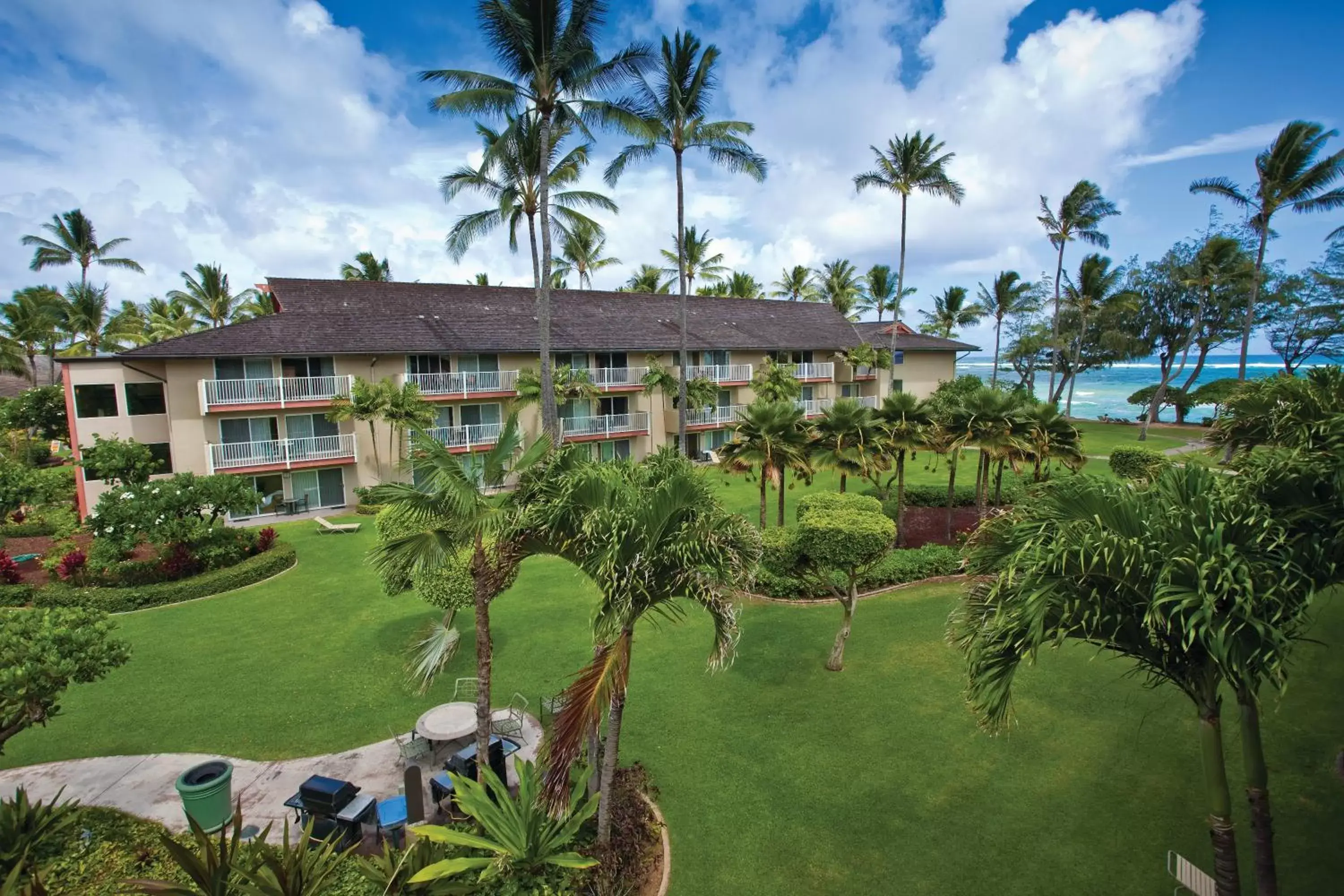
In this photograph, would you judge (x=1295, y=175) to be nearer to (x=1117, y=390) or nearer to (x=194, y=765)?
(x=194, y=765)

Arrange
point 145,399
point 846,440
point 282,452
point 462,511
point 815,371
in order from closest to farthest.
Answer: point 462,511, point 846,440, point 145,399, point 282,452, point 815,371

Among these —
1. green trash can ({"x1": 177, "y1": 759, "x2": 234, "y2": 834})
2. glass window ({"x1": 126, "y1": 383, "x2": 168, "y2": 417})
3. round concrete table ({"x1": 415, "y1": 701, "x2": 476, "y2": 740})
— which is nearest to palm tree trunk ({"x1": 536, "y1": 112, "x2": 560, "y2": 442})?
round concrete table ({"x1": 415, "y1": 701, "x2": 476, "y2": 740})

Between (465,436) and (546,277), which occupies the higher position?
(546,277)

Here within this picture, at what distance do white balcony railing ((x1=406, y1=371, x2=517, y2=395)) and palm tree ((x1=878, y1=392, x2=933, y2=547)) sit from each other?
1730 cm

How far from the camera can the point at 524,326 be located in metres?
34.0

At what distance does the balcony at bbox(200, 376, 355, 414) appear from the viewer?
85.2ft

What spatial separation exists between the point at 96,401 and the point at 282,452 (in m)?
6.62

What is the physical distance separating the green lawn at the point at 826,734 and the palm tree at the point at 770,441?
4.60m

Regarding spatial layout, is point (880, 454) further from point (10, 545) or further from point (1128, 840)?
point (10, 545)

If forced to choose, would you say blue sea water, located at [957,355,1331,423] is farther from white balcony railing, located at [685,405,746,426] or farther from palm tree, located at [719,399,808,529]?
palm tree, located at [719,399,808,529]

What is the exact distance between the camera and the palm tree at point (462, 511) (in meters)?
7.40

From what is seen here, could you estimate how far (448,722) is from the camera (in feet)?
35.9

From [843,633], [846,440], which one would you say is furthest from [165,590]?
[846,440]

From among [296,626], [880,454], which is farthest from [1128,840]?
[296,626]
